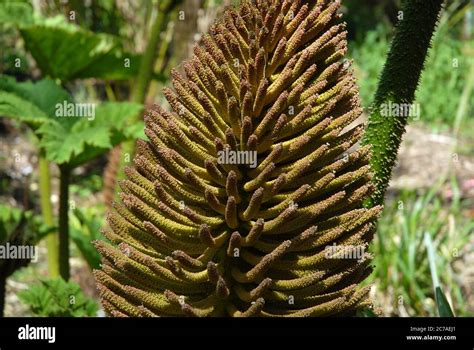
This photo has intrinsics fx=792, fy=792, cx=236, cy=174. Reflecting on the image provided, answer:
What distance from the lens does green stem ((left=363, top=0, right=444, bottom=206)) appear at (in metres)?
1.08

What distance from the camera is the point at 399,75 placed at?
42.8 inches

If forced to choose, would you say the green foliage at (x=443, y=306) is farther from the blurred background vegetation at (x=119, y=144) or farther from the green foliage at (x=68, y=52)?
the green foliage at (x=68, y=52)

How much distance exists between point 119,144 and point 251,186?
147 centimetres

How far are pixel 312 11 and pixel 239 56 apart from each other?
11 cm

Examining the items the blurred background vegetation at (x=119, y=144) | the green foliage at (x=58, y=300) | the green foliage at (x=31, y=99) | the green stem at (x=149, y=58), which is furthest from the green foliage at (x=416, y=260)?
the green foliage at (x=58, y=300)

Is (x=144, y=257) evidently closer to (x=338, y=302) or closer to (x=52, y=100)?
(x=338, y=302)

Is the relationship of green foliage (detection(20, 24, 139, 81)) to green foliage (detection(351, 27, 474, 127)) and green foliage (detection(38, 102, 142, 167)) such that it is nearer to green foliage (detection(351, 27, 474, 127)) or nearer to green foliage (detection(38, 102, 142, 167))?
green foliage (detection(38, 102, 142, 167))

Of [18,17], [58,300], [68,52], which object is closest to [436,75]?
[18,17]

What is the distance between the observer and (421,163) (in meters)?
5.61

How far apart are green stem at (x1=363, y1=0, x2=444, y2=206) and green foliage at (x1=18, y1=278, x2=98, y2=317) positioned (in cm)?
70

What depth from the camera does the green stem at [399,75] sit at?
1.08m

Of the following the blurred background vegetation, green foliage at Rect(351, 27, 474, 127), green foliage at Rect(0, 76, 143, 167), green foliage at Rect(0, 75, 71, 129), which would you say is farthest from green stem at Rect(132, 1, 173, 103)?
green foliage at Rect(351, 27, 474, 127)

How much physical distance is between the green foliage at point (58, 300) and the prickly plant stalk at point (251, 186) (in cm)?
54
